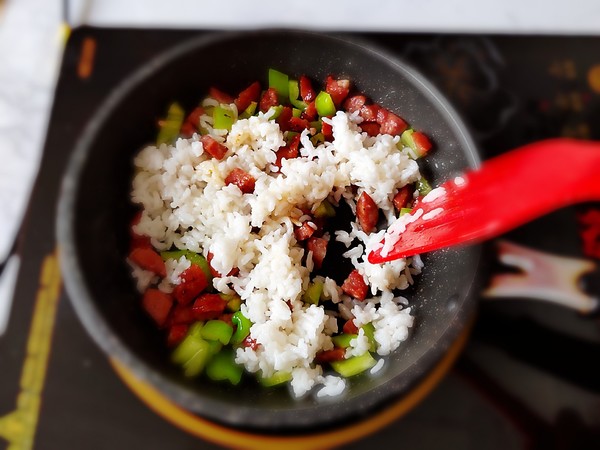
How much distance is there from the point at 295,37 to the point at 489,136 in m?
0.43

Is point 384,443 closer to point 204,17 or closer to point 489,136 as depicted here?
point 489,136

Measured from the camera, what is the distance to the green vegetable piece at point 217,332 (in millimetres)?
885

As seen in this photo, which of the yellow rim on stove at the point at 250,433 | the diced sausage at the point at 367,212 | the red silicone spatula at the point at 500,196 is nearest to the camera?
the red silicone spatula at the point at 500,196

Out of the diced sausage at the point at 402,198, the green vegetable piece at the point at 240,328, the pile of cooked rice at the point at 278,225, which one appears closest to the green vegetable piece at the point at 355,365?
the pile of cooked rice at the point at 278,225

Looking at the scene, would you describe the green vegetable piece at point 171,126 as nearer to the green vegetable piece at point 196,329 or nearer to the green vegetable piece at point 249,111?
the green vegetable piece at point 249,111

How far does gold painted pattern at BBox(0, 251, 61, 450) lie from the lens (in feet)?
2.84

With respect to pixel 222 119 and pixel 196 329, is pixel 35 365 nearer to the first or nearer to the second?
pixel 196 329

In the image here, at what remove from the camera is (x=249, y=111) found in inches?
41.1

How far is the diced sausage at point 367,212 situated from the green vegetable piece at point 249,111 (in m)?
0.26

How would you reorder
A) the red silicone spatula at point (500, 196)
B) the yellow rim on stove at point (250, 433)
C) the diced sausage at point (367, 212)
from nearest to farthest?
the red silicone spatula at point (500, 196)
the yellow rim on stove at point (250, 433)
the diced sausage at point (367, 212)

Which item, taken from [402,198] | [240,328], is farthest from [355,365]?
[402,198]

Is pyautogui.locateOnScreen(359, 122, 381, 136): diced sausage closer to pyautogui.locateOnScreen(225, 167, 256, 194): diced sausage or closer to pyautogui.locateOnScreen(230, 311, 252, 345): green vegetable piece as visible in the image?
pyautogui.locateOnScreen(225, 167, 256, 194): diced sausage

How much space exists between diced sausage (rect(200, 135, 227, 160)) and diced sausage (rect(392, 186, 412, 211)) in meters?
0.30

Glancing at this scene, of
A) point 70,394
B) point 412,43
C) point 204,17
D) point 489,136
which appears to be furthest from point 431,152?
point 70,394
